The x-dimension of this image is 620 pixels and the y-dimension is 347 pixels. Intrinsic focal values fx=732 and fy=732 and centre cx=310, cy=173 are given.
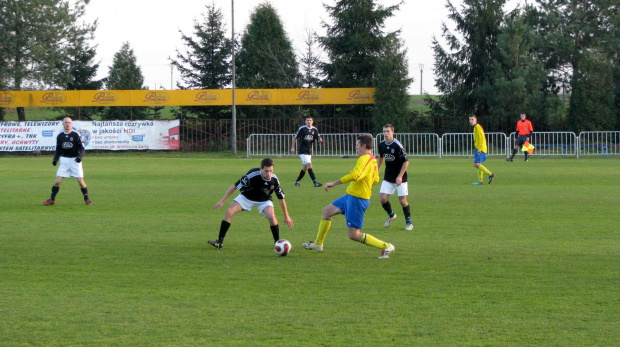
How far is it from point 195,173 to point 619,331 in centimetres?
2229

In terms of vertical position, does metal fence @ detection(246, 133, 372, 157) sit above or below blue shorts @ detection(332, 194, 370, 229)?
above

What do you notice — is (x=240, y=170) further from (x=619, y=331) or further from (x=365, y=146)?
(x=619, y=331)

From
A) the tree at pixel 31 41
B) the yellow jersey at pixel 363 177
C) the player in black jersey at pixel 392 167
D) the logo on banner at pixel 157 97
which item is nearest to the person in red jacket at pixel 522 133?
the player in black jersey at pixel 392 167

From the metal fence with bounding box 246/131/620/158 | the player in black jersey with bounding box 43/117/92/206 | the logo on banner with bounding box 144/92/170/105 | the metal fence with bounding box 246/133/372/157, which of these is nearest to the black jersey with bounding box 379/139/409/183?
the player in black jersey with bounding box 43/117/92/206

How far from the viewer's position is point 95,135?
4225 cm

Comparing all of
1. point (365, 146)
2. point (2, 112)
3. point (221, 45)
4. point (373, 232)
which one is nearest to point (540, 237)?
point (373, 232)

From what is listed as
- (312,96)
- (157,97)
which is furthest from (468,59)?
(157,97)

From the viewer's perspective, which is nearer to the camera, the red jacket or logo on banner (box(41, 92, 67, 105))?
the red jacket

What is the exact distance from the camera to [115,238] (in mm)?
11461

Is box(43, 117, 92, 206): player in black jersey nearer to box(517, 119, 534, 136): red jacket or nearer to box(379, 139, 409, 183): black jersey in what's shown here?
box(379, 139, 409, 183): black jersey

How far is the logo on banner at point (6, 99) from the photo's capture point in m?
45.2

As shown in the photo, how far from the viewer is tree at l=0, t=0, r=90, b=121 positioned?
51062 mm

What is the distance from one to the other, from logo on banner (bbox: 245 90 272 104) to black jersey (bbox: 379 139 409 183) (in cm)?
3239

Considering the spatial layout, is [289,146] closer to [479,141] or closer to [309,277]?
[479,141]
